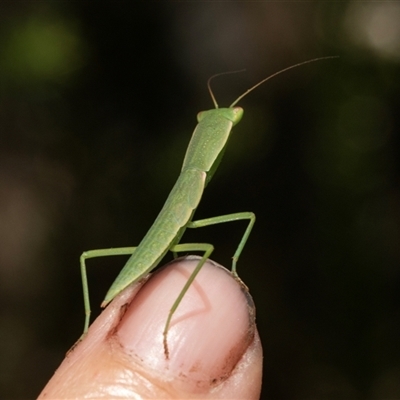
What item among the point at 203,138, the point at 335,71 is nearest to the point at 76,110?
the point at 335,71

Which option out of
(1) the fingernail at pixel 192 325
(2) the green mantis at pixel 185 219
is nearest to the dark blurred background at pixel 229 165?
(2) the green mantis at pixel 185 219

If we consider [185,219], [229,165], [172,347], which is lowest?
[229,165]

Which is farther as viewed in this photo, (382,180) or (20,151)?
(20,151)

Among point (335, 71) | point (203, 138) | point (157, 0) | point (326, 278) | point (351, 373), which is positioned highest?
point (157, 0)

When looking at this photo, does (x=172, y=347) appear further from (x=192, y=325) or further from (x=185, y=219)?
(x=185, y=219)

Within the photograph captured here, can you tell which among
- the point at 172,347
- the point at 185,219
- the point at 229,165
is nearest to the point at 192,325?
the point at 172,347

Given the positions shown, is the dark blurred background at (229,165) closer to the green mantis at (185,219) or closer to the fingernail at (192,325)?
the green mantis at (185,219)

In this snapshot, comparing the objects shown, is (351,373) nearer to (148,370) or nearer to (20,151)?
(148,370)
